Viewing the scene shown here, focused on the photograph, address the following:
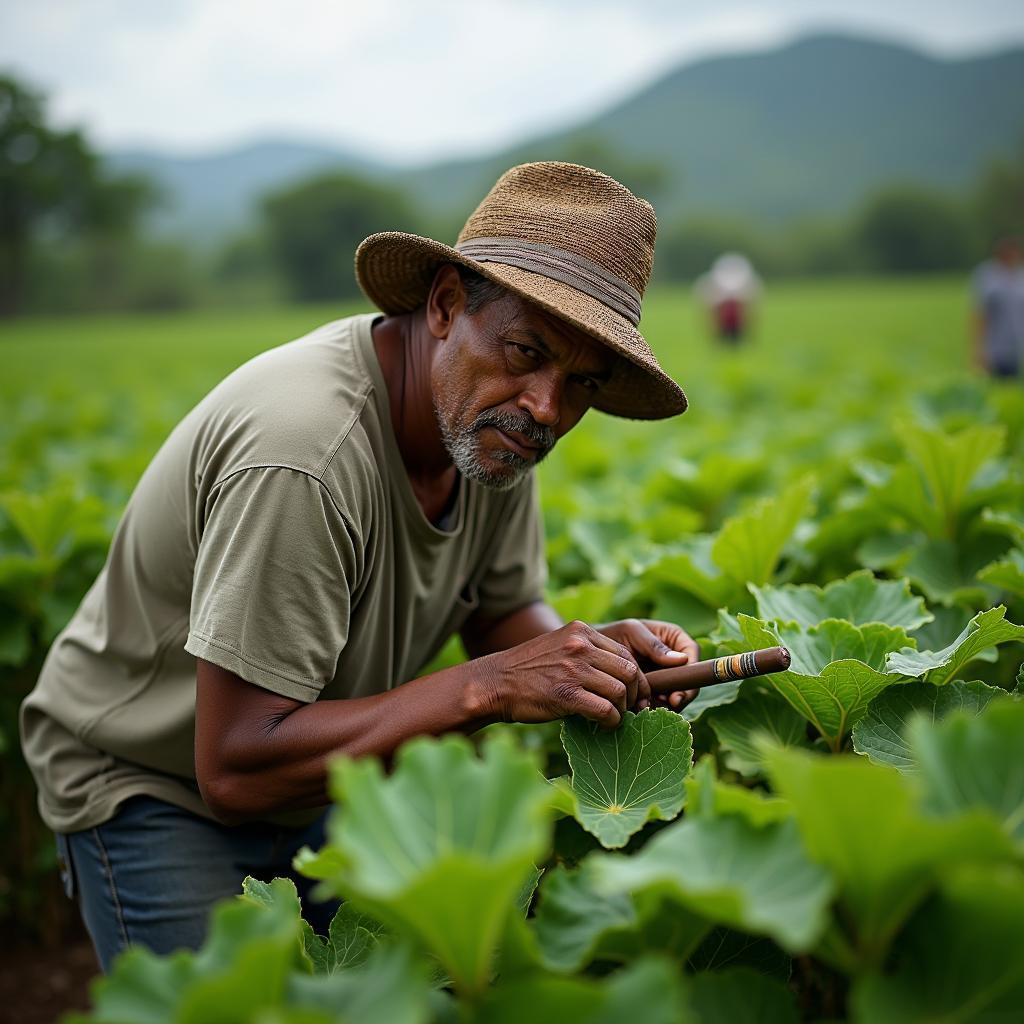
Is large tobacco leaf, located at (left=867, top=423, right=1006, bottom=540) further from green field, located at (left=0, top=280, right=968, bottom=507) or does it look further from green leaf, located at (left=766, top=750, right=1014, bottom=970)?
green field, located at (left=0, top=280, right=968, bottom=507)

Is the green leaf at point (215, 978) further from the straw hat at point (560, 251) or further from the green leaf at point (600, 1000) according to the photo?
the straw hat at point (560, 251)

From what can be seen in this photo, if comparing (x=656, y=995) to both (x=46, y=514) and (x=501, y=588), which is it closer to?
(x=501, y=588)

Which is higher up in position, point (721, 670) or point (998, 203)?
point (721, 670)

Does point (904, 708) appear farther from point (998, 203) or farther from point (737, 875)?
point (998, 203)

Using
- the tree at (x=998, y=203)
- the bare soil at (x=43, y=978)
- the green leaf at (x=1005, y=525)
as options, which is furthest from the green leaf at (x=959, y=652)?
the tree at (x=998, y=203)

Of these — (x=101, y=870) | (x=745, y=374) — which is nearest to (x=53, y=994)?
(x=101, y=870)

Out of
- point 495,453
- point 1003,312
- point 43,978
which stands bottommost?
point 43,978

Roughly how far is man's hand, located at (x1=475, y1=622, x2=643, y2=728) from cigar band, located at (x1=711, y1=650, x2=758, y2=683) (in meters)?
0.13

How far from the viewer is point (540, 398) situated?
218 centimetres

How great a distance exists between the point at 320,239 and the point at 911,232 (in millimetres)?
55248

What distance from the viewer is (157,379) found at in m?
16.5

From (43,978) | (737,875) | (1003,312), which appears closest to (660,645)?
(737,875)

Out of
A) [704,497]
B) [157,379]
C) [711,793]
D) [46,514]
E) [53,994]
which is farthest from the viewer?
[157,379]

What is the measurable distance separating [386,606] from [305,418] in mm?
526
